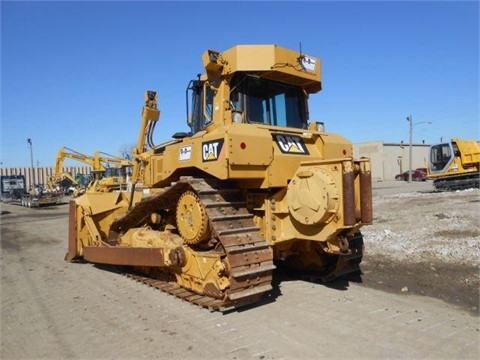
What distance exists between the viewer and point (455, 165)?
22.4 m

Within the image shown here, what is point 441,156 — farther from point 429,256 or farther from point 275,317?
point 275,317

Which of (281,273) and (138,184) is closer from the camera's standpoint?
(281,273)

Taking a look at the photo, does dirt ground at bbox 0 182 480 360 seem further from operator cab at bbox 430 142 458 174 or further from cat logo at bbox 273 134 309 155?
operator cab at bbox 430 142 458 174

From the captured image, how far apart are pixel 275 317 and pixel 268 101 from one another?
3.04 metres

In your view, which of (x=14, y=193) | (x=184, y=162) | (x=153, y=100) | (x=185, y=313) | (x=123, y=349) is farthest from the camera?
(x=14, y=193)

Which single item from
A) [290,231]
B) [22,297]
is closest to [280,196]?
[290,231]

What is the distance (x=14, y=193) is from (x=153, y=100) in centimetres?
3505

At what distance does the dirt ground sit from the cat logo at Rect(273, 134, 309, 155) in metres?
1.94

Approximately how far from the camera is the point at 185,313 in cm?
516

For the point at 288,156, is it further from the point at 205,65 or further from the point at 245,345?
the point at 245,345

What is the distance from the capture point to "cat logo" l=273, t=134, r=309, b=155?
5.61 meters

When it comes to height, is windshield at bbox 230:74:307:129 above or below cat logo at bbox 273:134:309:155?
above

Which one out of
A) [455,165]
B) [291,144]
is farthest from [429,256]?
[455,165]

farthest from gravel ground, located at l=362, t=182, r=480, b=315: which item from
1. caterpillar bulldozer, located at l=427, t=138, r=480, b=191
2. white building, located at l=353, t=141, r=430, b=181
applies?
white building, located at l=353, t=141, r=430, b=181
